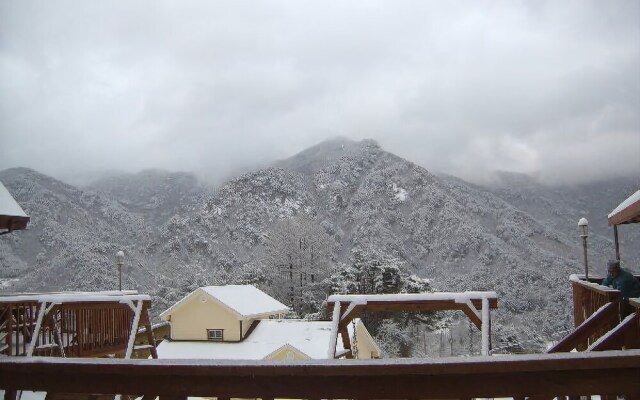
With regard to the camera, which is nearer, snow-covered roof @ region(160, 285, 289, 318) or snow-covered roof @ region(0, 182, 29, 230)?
snow-covered roof @ region(0, 182, 29, 230)

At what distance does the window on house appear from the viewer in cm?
2211

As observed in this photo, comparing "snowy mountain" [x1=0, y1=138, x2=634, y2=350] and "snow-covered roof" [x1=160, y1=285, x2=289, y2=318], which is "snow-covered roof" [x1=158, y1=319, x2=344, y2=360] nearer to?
"snow-covered roof" [x1=160, y1=285, x2=289, y2=318]

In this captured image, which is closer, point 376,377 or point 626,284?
point 376,377

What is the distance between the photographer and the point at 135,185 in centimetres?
7438

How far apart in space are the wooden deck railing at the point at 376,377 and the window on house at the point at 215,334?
21.0m

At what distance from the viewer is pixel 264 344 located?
2102cm

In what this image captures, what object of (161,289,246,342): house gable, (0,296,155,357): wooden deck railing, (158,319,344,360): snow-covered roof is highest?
(0,296,155,357): wooden deck railing

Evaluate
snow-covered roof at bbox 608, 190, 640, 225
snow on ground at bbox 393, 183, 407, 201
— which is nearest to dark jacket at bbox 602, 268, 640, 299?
snow-covered roof at bbox 608, 190, 640, 225

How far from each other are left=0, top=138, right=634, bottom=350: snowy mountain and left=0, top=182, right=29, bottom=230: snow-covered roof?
2933cm

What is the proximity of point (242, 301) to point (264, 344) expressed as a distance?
339 cm

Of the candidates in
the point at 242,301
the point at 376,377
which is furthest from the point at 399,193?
the point at 376,377

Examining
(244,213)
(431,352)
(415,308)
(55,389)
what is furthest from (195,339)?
(244,213)

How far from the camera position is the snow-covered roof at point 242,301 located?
2227 centimetres

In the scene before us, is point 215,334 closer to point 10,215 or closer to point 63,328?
point 63,328
